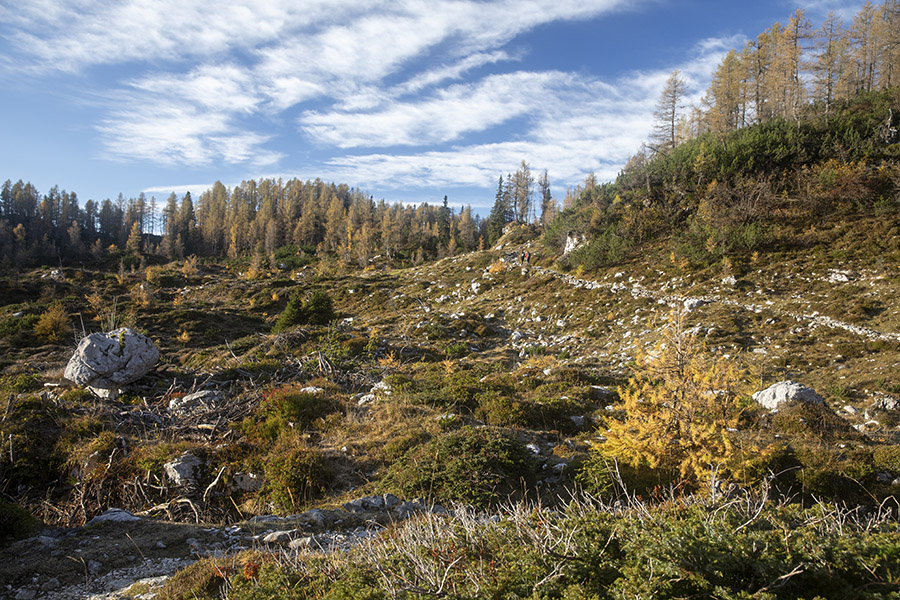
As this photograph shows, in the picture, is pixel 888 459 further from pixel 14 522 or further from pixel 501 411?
pixel 14 522

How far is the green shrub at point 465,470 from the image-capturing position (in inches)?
253

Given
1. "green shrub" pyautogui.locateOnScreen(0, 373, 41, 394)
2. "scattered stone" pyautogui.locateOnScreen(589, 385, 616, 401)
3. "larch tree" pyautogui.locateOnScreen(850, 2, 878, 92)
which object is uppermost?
"larch tree" pyautogui.locateOnScreen(850, 2, 878, 92)

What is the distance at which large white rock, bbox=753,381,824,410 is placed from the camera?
10.5m

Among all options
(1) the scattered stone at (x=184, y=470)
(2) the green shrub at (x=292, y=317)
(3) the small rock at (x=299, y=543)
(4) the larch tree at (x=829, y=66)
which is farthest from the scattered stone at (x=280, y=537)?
(4) the larch tree at (x=829, y=66)

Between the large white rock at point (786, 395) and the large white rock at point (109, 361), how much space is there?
18821 millimetres

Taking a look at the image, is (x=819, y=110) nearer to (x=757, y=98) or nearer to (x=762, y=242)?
(x=757, y=98)

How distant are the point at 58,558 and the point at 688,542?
6783mm

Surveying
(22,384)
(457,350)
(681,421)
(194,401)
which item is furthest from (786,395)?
(22,384)

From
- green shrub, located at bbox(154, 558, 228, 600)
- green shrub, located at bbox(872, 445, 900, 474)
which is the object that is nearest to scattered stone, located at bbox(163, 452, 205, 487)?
green shrub, located at bbox(154, 558, 228, 600)

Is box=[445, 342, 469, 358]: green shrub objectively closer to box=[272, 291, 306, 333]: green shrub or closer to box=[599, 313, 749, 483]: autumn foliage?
box=[272, 291, 306, 333]: green shrub

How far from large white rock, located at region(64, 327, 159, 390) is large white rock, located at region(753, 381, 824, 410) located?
18821mm

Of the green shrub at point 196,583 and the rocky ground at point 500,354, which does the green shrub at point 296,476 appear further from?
the green shrub at point 196,583

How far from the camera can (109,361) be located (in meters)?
12.3

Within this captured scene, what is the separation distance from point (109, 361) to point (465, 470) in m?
12.2
